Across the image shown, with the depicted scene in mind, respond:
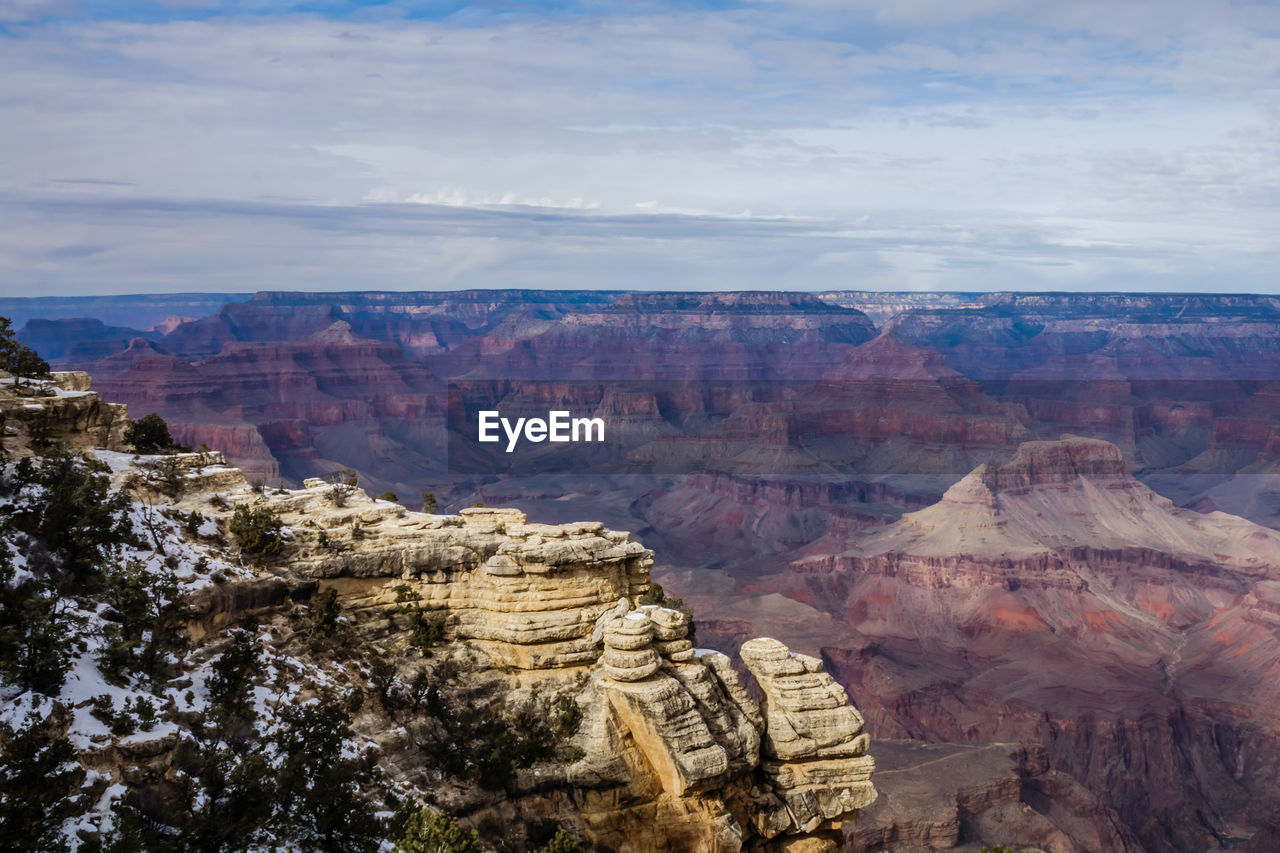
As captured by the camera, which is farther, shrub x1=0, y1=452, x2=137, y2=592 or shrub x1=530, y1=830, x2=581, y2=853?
shrub x1=0, y1=452, x2=137, y2=592

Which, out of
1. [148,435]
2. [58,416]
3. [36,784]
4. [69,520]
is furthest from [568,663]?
[148,435]

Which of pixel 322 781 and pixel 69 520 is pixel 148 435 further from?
pixel 322 781

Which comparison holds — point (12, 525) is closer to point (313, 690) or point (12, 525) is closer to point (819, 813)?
point (313, 690)

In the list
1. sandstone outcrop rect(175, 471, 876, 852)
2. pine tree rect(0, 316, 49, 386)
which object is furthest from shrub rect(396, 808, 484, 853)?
pine tree rect(0, 316, 49, 386)

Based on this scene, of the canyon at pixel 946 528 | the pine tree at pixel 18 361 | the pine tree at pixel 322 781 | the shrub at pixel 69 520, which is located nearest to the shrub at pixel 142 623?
the shrub at pixel 69 520

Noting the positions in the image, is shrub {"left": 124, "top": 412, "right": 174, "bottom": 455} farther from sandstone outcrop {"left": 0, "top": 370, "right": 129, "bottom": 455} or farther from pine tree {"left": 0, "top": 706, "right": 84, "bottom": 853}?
pine tree {"left": 0, "top": 706, "right": 84, "bottom": 853}

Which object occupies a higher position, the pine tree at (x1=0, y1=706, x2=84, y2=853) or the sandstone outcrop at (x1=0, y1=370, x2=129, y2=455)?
the sandstone outcrop at (x1=0, y1=370, x2=129, y2=455)

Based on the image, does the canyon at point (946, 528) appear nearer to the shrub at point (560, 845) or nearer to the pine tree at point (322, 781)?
the shrub at point (560, 845)
